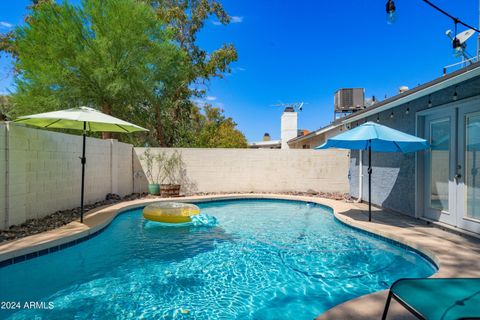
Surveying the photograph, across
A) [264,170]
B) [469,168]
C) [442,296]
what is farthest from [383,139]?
[264,170]

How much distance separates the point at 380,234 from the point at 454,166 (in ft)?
6.54

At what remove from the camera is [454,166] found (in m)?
5.82

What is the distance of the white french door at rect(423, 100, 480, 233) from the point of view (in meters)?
5.40

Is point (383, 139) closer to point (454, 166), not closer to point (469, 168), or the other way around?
point (454, 166)

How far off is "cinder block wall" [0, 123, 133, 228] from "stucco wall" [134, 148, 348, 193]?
11.8ft

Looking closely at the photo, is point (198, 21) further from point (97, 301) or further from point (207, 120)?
point (97, 301)

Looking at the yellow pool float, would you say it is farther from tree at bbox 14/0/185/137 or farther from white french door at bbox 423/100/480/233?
tree at bbox 14/0/185/137

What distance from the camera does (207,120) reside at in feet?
111

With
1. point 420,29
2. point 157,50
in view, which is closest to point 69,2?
point 157,50

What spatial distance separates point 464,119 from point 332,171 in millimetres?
6901

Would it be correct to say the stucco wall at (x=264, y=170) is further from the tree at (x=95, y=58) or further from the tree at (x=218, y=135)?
the tree at (x=218, y=135)

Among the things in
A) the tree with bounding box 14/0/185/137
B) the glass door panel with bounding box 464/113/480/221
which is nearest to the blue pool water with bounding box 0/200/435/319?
the glass door panel with bounding box 464/113/480/221

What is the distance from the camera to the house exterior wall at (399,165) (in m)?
6.14

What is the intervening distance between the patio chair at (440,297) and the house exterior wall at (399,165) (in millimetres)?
4675
